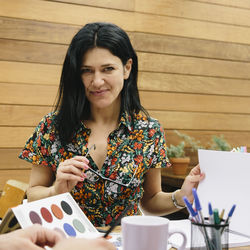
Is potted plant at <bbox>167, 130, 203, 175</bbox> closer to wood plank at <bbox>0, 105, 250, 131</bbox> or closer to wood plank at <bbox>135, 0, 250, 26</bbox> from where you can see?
wood plank at <bbox>0, 105, 250, 131</bbox>

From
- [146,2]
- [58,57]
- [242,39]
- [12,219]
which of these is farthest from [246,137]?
[12,219]

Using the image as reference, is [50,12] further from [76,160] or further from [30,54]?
[76,160]

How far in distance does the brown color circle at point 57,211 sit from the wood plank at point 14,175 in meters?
1.69

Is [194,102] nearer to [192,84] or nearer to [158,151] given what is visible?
[192,84]

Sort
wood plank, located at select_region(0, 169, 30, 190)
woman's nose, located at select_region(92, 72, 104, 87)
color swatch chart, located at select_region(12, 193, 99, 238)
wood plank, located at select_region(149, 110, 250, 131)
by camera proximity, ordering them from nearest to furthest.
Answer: color swatch chart, located at select_region(12, 193, 99, 238) → woman's nose, located at select_region(92, 72, 104, 87) → wood plank, located at select_region(0, 169, 30, 190) → wood plank, located at select_region(149, 110, 250, 131)

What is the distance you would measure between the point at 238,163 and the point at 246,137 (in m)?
2.44

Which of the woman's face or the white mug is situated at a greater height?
the woman's face

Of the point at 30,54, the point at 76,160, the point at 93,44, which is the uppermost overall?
the point at 30,54

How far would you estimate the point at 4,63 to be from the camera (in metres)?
2.49

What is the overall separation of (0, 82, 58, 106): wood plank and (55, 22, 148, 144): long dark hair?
109 cm

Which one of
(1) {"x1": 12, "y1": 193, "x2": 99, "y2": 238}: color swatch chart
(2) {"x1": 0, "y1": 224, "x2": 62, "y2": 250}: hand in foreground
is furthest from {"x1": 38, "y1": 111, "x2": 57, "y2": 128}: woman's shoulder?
(2) {"x1": 0, "y1": 224, "x2": 62, "y2": 250}: hand in foreground

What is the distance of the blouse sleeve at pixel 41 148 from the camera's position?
1470 mm

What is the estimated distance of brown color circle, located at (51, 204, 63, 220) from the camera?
2.92 feet

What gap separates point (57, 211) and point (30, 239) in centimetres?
24
